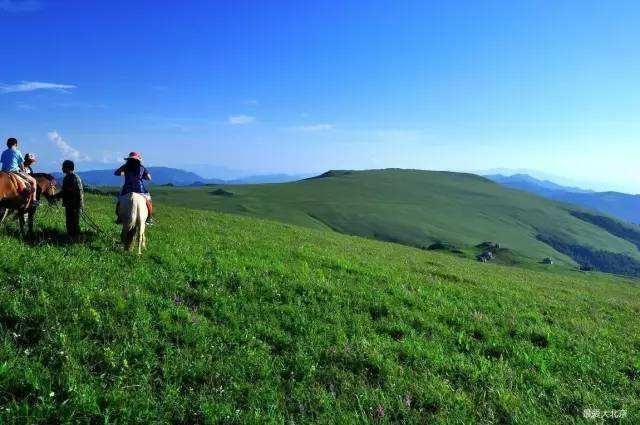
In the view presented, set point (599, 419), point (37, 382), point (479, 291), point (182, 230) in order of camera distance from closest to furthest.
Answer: point (37, 382), point (599, 419), point (479, 291), point (182, 230)

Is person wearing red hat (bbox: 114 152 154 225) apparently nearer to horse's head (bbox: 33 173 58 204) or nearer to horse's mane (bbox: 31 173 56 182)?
horse's head (bbox: 33 173 58 204)

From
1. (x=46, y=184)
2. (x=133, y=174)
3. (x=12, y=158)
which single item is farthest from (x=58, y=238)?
(x=46, y=184)

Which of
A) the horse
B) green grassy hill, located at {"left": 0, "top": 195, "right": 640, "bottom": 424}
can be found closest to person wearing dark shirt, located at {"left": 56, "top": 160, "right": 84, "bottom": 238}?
green grassy hill, located at {"left": 0, "top": 195, "right": 640, "bottom": 424}

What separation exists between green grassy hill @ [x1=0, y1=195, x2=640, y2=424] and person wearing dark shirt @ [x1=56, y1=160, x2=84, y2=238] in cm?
80

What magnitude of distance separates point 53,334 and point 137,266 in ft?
15.7

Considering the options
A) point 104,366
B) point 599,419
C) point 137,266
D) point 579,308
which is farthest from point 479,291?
point 104,366

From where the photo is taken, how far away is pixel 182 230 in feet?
74.9

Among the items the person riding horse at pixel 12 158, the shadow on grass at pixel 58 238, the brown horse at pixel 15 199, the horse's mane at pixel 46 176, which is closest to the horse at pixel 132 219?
the shadow on grass at pixel 58 238

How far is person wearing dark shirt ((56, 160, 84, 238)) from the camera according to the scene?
56.5ft

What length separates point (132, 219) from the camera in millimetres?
15820

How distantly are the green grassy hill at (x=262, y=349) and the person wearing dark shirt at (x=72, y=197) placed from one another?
2.62ft

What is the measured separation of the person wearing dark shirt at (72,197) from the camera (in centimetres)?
1723

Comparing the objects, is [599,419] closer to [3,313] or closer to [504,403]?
[504,403]

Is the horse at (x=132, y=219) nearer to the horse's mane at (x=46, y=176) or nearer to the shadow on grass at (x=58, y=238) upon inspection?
the shadow on grass at (x=58, y=238)
